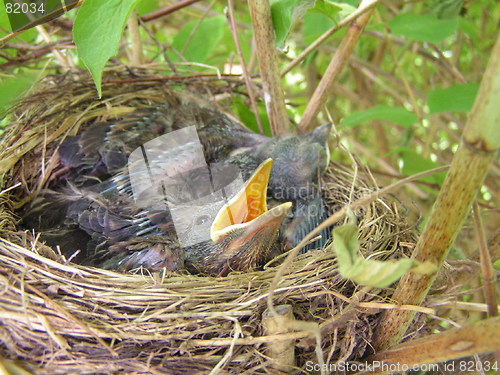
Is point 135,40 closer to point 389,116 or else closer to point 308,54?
point 308,54

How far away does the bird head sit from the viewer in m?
0.91

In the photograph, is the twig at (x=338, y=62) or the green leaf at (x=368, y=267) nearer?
the green leaf at (x=368, y=267)

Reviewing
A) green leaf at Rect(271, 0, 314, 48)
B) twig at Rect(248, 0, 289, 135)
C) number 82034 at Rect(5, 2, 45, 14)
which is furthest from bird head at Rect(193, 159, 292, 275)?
number 82034 at Rect(5, 2, 45, 14)

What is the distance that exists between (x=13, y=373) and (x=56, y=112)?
74 centimetres

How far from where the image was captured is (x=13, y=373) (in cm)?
66

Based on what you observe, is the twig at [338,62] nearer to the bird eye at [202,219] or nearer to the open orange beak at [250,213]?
the open orange beak at [250,213]

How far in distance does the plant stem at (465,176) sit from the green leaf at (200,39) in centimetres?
90

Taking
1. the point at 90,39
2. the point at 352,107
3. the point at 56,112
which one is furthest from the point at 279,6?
the point at 352,107

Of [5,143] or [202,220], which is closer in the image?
[202,220]

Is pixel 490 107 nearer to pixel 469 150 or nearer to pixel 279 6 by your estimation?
pixel 469 150

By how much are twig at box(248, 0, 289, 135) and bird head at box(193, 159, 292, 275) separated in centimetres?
16

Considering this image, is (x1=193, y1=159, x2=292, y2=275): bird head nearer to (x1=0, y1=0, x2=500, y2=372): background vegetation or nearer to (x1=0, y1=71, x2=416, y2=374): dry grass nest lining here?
(x1=0, y1=71, x2=416, y2=374): dry grass nest lining

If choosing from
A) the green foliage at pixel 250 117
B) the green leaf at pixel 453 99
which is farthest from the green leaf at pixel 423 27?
the green foliage at pixel 250 117

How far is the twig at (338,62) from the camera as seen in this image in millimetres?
1039
